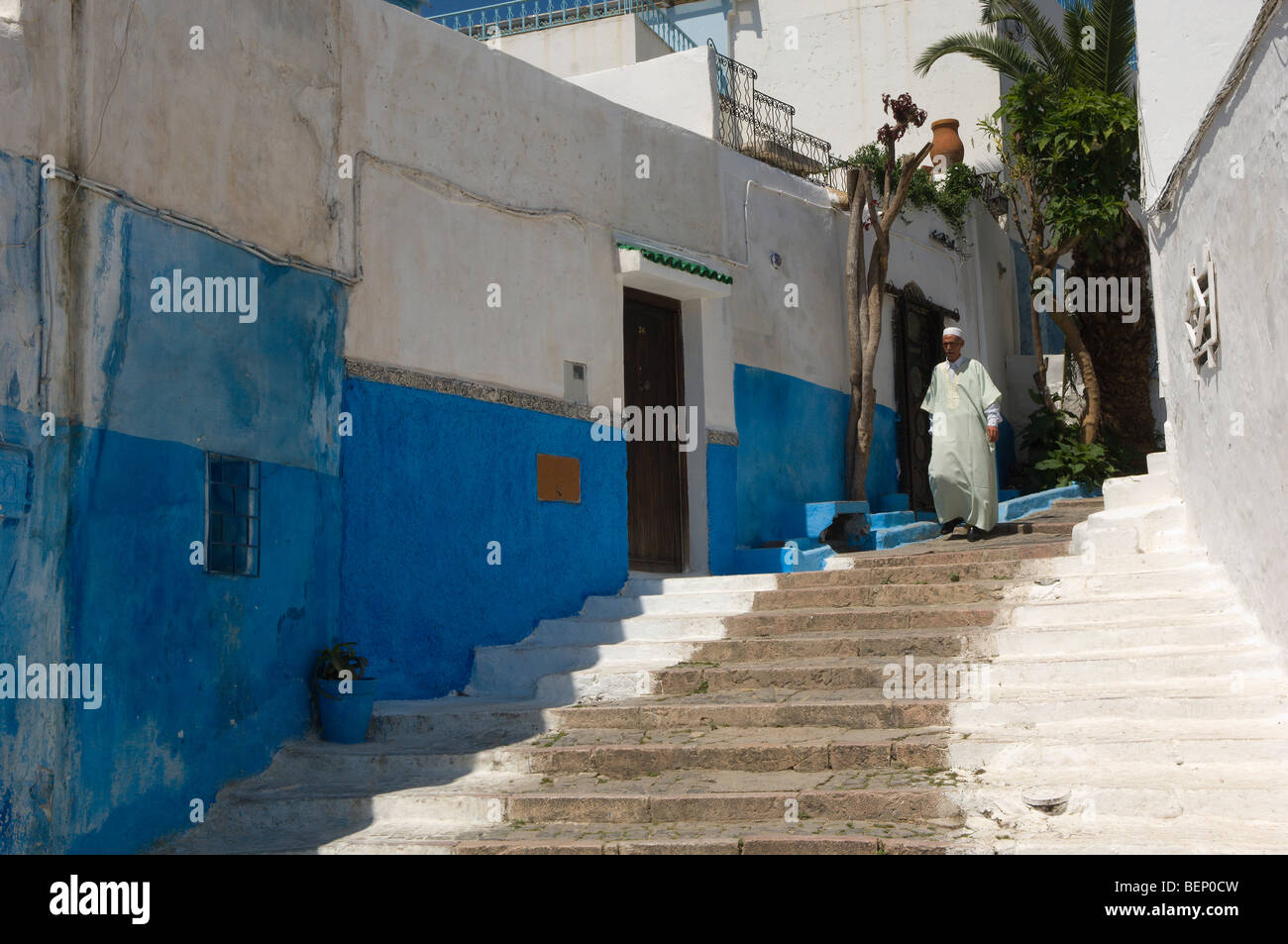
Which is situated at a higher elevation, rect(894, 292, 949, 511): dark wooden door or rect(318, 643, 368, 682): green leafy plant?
rect(894, 292, 949, 511): dark wooden door

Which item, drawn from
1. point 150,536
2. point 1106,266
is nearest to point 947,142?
point 1106,266

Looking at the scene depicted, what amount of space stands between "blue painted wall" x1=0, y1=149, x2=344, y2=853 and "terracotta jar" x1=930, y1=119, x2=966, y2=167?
33.8 feet

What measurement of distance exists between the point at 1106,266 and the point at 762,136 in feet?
12.9

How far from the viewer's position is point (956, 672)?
21.9 feet

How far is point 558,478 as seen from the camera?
892cm

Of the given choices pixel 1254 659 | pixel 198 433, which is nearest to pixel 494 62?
pixel 198 433

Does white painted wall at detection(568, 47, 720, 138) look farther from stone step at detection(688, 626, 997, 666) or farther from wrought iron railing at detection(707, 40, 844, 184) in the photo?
stone step at detection(688, 626, 997, 666)

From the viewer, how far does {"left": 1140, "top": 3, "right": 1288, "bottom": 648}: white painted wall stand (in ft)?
17.3

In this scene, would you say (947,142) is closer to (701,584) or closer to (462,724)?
(701,584)

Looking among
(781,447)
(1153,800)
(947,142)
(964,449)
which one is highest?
(947,142)

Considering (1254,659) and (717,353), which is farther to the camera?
(717,353)

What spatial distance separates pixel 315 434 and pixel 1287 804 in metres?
4.90

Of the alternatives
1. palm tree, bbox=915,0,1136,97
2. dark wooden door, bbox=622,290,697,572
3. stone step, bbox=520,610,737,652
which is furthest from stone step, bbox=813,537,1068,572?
palm tree, bbox=915,0,1136,97
